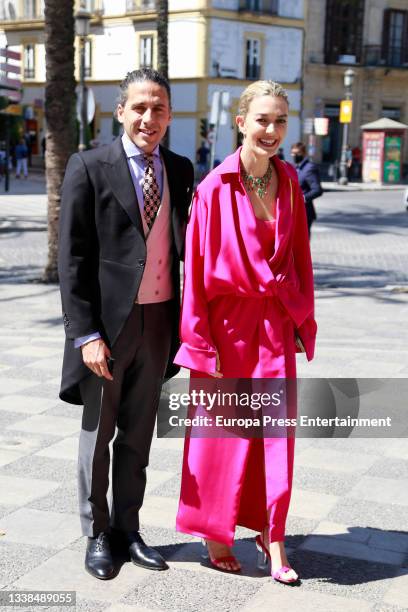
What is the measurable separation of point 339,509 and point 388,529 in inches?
11.8

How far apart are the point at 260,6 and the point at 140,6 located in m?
5.35

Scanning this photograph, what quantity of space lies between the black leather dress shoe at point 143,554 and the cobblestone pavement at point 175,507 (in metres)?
0.05

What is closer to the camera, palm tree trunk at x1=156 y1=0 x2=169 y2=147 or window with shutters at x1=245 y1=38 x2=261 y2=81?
palm tree trunk at x1=156 y1=0 x2=169 y2=147

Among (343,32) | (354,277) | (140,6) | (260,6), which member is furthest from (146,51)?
(354,277)

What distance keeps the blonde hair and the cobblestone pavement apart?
183 centimetres

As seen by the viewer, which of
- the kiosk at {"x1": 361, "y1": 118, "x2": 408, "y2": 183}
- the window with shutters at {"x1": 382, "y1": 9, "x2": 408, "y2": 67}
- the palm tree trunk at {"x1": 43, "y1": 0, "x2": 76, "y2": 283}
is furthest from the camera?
the window with shutters at {"x1": 382, "y1": 9, "x2": 408, "y2": 67}

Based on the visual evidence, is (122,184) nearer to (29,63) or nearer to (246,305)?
(246,305)

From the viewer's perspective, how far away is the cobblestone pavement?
3.73 metres

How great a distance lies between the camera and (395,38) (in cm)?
4912

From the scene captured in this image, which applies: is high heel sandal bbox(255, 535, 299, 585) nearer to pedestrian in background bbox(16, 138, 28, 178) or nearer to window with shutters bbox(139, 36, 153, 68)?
pedestrian in background bbox(16, 138, 28, 178)

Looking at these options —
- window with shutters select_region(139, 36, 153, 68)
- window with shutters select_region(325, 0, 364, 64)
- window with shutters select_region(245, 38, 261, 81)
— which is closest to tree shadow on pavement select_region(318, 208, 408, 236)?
window with shutters select_region(245, 38, 261, 81)

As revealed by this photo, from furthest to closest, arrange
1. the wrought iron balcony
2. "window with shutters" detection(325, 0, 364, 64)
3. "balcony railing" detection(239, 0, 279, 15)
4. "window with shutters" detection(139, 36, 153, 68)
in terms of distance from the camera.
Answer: the wrought iron balcony, "window with shutters" detection(325, 0, 364, 64), "window with shutters" detection(139, 36, 153, 68), "balcony railing" detection(239, 0, 279, 15)

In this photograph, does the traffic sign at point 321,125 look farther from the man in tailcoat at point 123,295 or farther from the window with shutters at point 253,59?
the man in tailcoat at point 123,295

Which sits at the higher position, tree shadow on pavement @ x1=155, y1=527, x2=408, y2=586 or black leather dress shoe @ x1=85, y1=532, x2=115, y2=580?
black leather dress shoe @ x1=85, y1=532, x2=115, y2=580
